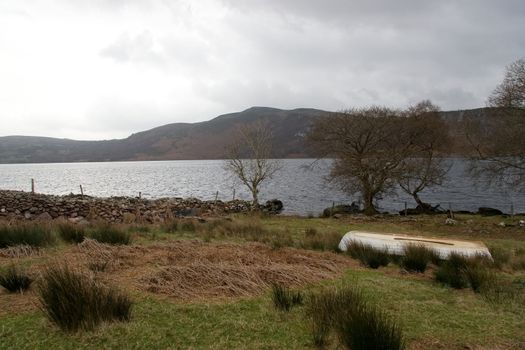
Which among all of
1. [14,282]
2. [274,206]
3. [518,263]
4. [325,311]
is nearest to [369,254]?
[518,263]

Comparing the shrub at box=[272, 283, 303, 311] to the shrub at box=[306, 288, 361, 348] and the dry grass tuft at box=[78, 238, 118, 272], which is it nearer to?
the shrub at box=[306, 288, 361, 348]

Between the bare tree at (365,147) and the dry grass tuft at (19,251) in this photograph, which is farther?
the bare tree at (365,147)

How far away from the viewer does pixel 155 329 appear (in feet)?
17.5

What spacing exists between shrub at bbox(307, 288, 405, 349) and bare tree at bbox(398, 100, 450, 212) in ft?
97.2

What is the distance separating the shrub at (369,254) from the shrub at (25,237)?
8.37 metres

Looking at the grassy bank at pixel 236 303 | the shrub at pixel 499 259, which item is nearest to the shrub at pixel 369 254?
the grassy bank at pixel 236 303

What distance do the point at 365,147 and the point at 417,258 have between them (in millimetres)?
23386

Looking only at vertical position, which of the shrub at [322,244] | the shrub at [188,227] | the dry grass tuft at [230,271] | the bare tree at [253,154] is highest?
the bare tree at [253,154]

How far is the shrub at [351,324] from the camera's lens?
423 cm

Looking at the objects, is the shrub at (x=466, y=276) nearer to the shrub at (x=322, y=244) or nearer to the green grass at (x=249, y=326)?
the green grass at (x=249, y=326)

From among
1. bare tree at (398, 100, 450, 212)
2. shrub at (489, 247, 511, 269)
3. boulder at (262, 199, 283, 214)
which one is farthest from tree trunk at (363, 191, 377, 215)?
shrub at (489, 247, 511, 269)

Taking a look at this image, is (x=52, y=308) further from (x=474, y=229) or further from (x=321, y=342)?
(x=474, y=229)

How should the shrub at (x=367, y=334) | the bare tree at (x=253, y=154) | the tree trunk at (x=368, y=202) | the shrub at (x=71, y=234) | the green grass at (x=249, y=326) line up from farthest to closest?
the bare tree at (x=253, y=154), the tree trunk at (x=368, y=202), the shrub at (x=71, y=234), the green grass at (x=249, y=326), the shrub at (x=367, y=334)

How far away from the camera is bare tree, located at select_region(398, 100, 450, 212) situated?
3431cm
